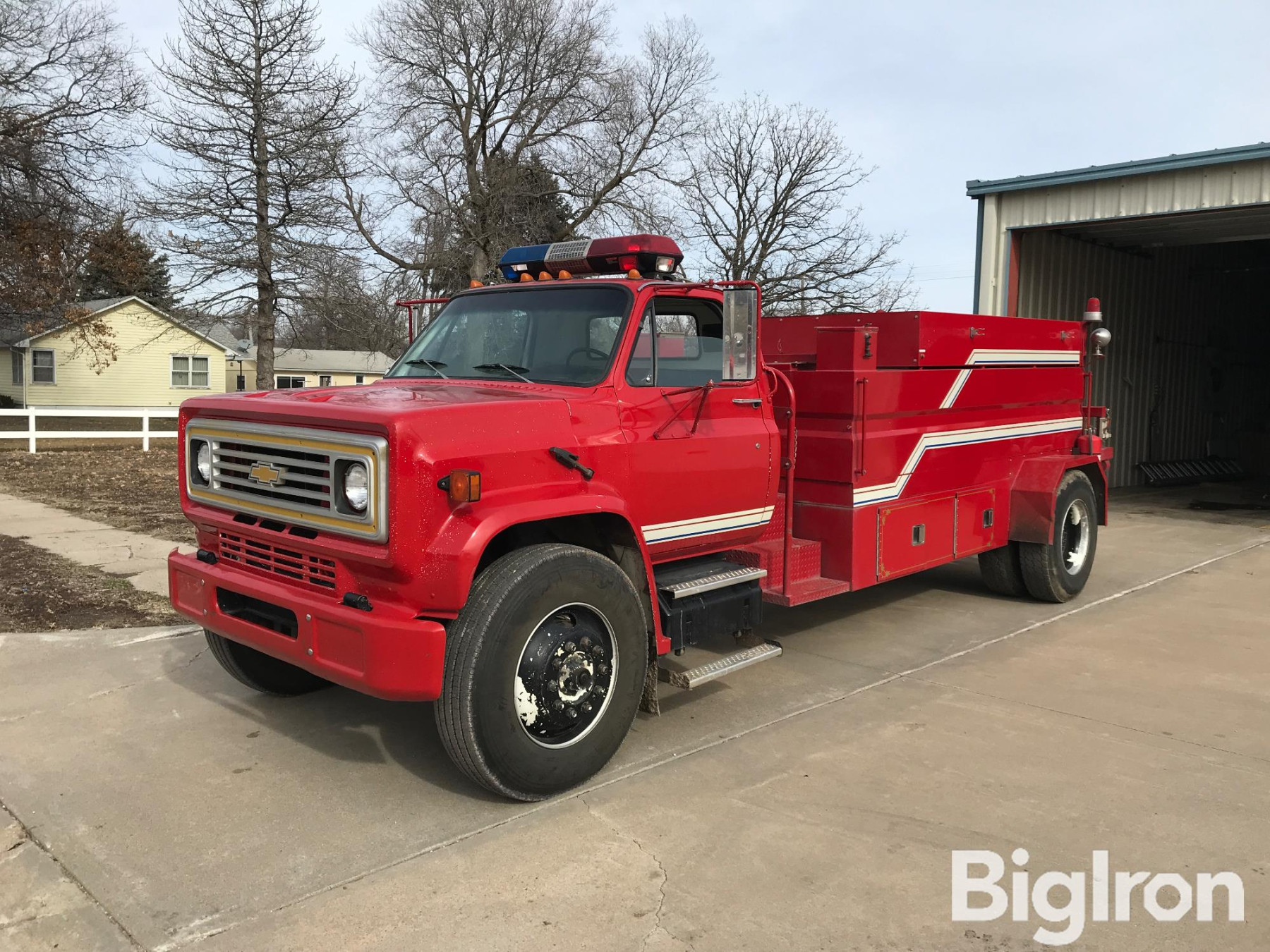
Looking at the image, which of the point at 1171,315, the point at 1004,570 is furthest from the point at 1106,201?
the point at 1171,315

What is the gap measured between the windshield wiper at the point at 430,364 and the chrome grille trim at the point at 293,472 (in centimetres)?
108

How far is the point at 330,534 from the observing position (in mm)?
3939

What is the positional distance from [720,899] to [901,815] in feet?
3.38

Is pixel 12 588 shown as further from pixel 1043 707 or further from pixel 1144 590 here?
pixel 1144 590

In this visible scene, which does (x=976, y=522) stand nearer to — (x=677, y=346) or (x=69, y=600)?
(x=677, y=346)

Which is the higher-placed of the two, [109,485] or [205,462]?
[205,462]

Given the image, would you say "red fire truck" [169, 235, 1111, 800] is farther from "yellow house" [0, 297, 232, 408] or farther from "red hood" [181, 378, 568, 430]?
"yellow house" [0, 297, 232, 408]

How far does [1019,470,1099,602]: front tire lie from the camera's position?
770 centimetres

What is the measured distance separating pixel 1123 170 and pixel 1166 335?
25.5 feet

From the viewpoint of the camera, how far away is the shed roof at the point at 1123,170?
36.6ft

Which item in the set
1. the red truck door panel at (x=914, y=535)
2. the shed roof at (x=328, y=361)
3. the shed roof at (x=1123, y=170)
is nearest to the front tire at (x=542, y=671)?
the red truck door panel at (x=914, y=535)

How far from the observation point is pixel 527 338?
16.3ft

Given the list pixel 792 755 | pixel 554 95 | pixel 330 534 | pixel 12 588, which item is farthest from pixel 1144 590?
pixel 554 95

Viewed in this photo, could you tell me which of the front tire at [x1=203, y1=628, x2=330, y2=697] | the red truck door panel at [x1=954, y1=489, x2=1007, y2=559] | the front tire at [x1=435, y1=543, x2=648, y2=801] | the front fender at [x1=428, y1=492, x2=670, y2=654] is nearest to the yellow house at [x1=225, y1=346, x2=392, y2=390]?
the red truck door panel at [x1=954, y1=489, x2=1007, y2=559]
